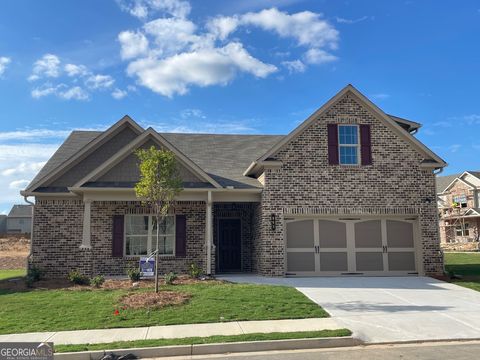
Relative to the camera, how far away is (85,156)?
17.9m

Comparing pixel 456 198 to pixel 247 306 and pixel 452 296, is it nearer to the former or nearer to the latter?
pixel 452 296

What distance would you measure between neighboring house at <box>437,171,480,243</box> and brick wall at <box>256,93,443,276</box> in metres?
33.3

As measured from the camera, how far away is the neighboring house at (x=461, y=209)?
154ft

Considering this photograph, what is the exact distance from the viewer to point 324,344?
8219 millimetres

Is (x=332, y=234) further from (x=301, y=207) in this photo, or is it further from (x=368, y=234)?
(x=301, y=207)

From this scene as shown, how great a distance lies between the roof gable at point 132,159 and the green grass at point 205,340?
26.9 ft

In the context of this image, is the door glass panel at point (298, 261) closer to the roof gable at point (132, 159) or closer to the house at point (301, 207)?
the house at point (301, 207)

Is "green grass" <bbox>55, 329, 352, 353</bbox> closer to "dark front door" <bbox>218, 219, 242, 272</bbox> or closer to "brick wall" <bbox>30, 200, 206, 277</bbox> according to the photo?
"brick wall" <bbox>30, 200, 206, 277</bbox>

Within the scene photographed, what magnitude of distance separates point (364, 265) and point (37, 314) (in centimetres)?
1122

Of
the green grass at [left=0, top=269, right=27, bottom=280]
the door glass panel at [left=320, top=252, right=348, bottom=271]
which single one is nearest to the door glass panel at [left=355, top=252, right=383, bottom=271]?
the door glass panel at [left=320, top=252, right=348, bottom=271]

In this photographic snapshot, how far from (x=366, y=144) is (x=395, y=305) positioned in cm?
718

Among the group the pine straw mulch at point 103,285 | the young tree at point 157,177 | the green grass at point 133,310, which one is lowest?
the green grass at point 133,310

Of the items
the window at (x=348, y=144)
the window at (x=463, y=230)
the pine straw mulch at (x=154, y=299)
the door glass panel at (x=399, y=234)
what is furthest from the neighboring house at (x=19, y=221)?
the pine straw mulch at (x=154, y=299)

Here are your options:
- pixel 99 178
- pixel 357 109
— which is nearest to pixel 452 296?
pixel 357 109
